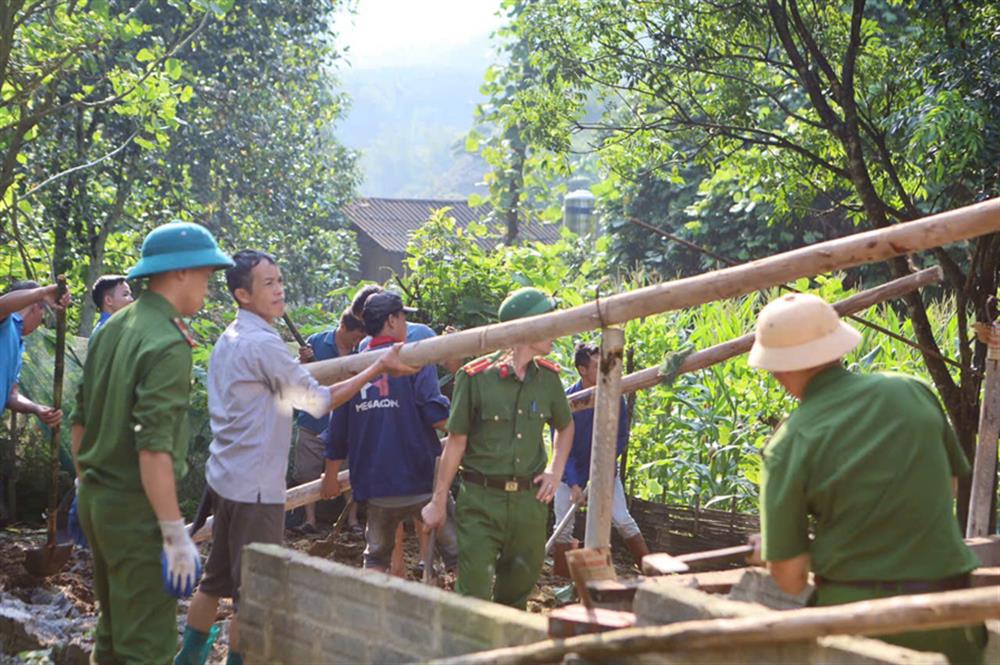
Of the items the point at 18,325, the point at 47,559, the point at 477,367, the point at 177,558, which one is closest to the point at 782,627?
the point at 177,558

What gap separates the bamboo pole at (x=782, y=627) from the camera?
274 cm

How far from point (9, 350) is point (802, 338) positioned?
5.09 metres

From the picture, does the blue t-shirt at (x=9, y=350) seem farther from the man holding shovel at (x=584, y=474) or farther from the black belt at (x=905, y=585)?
the black belt at (x=905, y=585)

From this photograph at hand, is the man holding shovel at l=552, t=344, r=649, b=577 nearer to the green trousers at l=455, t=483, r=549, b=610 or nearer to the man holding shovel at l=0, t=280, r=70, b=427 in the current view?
the green trousers at l=455, t=483, r=549, b=610

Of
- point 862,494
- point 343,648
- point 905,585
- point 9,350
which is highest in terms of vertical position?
point 9,350

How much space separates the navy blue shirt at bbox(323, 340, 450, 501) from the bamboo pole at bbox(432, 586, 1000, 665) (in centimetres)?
279

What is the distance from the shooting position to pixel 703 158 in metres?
8.89

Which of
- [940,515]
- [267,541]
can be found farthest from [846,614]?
[267,541]

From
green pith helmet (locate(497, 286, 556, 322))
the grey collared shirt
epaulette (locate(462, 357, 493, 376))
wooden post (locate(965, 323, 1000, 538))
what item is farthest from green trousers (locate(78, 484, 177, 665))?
wooden post (locate(965, 323, 1000, 538))

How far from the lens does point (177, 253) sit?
422 cm

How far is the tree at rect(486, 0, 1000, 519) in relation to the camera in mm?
6797

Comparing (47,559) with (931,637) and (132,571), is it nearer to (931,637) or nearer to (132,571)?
(132,571)

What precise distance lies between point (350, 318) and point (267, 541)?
2855mm

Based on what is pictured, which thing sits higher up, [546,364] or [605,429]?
[546,364]
